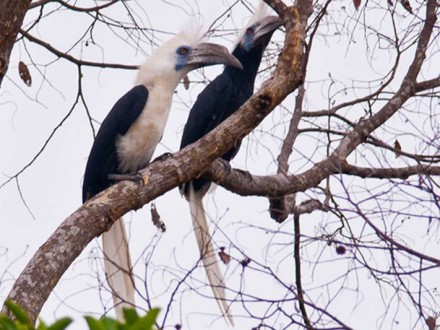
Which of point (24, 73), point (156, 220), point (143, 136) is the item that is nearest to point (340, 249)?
point (156, 220)

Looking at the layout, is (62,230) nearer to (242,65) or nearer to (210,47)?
(210,47)

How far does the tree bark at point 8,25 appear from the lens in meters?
3.28

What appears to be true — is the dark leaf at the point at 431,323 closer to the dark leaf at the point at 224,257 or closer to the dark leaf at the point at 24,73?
the dark leaf at the point at 224,257

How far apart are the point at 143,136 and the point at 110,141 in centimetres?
17

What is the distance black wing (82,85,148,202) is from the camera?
5.39 meters

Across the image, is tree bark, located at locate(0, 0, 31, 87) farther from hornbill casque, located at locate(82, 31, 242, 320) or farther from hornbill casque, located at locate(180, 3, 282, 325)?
hornbill casque, located at locate(180, 3, 282, 325)

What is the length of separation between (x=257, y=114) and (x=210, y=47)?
181cm

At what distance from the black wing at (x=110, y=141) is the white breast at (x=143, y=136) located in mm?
27

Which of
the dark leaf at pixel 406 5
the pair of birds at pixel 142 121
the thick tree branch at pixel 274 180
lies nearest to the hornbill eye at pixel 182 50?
the pair of birds at pixel 142 121

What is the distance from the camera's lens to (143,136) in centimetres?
543

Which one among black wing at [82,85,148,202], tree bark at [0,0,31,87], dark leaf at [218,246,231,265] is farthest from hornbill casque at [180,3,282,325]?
tree bark at [0,0,31,87]

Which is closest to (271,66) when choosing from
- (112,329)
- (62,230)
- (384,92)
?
(384,92)

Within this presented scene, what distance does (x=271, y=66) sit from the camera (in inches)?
200

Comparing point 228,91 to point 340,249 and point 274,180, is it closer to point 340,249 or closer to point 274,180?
point 274,180
